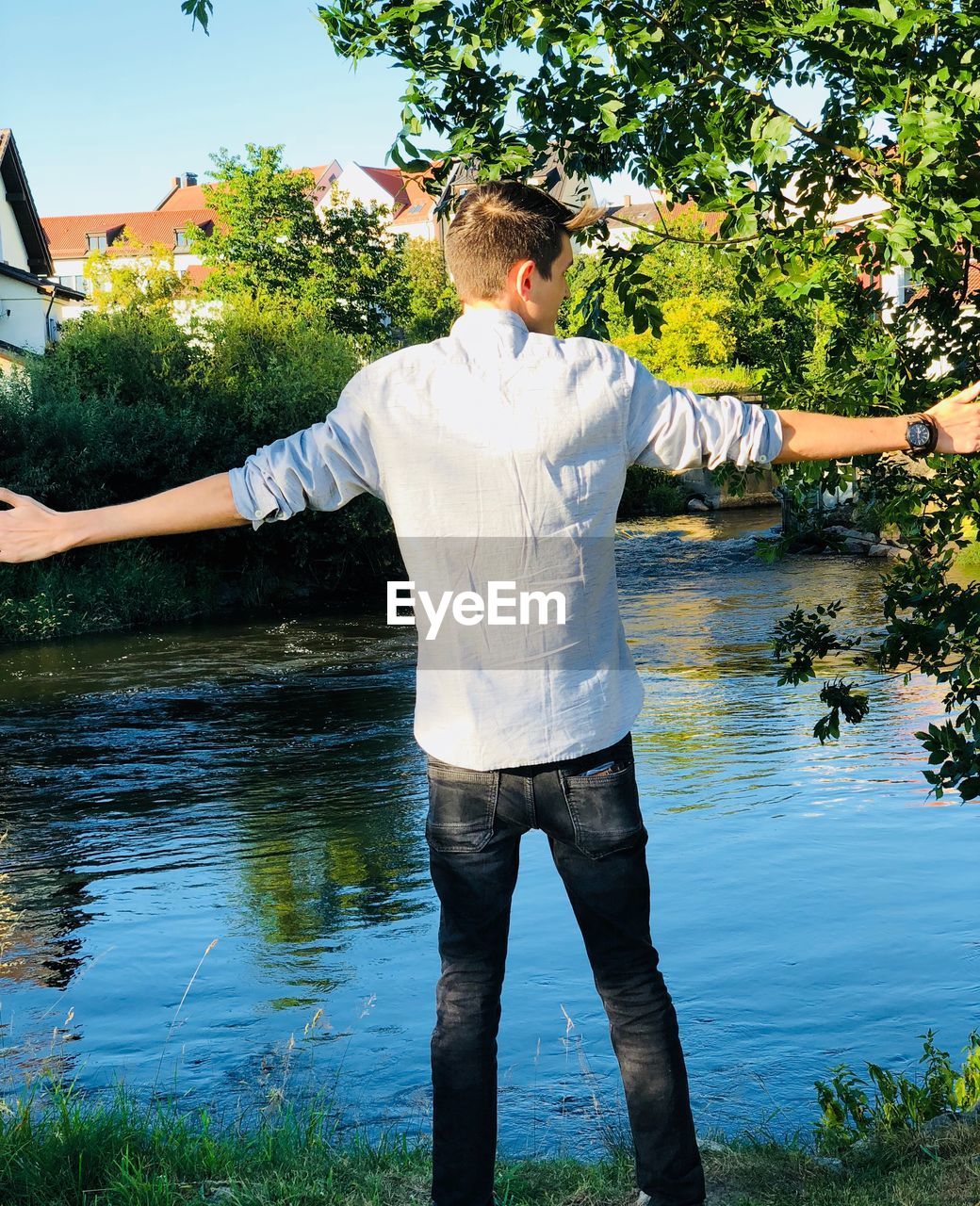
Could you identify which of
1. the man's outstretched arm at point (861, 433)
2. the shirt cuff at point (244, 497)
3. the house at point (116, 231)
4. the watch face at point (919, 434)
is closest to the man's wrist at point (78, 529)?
the shirt cuff at point (244, 497)

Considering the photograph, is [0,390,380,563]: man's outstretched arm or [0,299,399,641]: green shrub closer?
[0,390,380,563]: man's outstretched arm

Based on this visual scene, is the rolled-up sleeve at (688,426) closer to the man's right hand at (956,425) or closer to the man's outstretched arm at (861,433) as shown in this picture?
the man's outstretched arm at (861,433)

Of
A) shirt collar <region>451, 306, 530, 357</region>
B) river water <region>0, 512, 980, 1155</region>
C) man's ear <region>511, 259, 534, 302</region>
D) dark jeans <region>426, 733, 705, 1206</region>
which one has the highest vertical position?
man's ear <region>511, 259, 534, 302</region>

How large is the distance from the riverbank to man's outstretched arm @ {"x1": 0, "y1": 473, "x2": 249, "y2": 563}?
1571 mm

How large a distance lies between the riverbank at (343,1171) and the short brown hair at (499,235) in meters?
2.16

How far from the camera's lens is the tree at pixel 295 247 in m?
52.4

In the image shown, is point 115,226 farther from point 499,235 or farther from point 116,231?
point 499,235

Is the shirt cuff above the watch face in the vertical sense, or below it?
below

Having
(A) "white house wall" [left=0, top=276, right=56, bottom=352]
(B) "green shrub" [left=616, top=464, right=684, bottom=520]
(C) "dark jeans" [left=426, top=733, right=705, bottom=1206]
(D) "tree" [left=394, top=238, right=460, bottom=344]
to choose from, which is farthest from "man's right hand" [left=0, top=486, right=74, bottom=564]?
(D) "tree" [left=394, top=238, right=460, bottom=344]

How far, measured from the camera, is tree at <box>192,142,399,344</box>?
52.4 m

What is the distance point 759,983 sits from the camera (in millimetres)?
6727

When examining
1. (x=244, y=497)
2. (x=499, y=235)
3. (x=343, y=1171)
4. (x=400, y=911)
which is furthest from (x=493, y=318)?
(x=400, y=911)

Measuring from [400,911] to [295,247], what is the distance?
47603 mm

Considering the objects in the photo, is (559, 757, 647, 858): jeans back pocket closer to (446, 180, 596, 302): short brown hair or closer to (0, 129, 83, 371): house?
(446, 180, 596, 302): short brown hair
